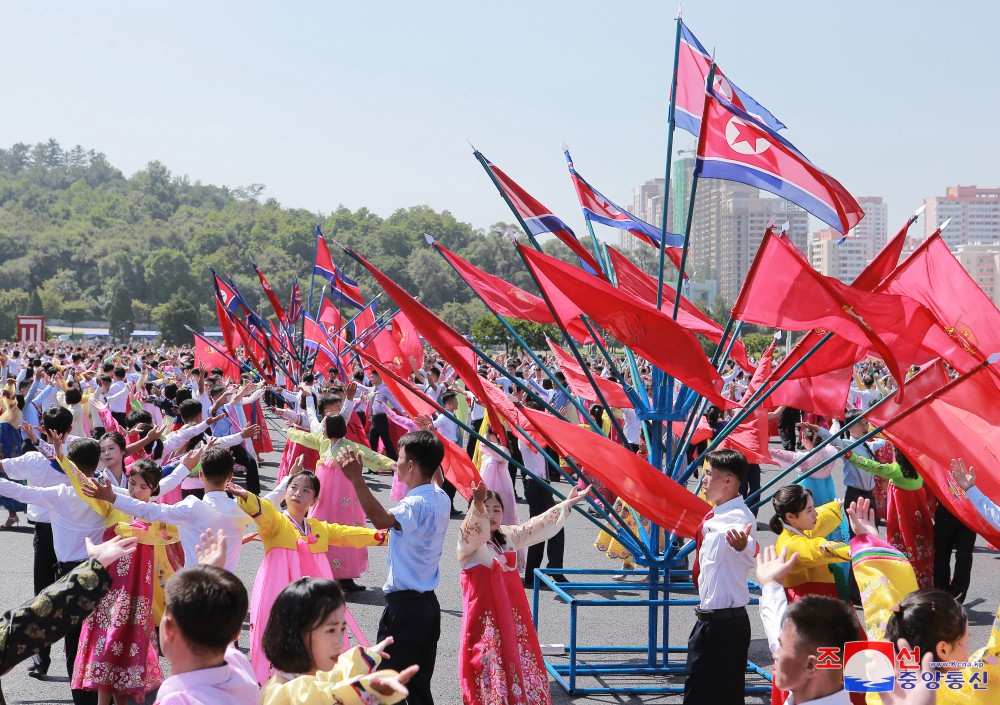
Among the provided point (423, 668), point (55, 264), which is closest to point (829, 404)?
point (423, 668)

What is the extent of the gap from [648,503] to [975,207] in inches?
7715

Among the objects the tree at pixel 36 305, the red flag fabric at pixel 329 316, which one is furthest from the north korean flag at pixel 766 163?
the tree at pixel 36 305

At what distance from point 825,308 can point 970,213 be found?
19371 cm

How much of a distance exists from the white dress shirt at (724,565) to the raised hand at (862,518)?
0.45m

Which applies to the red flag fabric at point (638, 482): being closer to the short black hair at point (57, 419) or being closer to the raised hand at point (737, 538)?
the raised hand at point (737, 538)

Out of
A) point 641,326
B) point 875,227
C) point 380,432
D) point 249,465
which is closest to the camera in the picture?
point 641,326

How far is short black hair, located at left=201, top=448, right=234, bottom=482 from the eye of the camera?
4812 mm

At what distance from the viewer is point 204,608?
2541 mm

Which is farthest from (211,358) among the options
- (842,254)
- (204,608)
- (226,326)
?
(842,254)

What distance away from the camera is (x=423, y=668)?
14.8 feet

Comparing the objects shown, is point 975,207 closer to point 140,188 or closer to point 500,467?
point 140,188

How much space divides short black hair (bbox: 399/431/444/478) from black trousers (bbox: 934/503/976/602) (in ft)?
15.7

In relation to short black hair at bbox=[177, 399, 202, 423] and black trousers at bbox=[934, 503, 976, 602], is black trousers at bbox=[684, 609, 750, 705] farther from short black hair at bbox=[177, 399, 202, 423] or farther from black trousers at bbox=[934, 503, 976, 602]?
short black hair at bbox=[177, 399, 202, 423]

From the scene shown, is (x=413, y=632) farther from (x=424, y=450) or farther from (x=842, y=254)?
(x=842, y=254)
